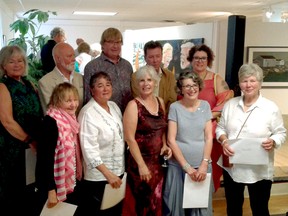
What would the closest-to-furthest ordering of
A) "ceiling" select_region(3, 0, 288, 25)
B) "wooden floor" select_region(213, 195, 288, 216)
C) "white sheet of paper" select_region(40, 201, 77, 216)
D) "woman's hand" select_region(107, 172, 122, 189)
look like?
"white sheet of paper" select_region(40, 201, 77, 216) < "woman's hand" select_region(107, 172, 122, 189) < "wooden floor" select_region(213, 195, 288, 216) < "ceiling" select_region(3, 0, 288, 25)

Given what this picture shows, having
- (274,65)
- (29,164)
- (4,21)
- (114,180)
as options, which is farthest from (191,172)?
(4,21)

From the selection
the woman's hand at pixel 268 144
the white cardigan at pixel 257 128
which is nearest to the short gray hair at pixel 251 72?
the white cardigan at pixel 257 128

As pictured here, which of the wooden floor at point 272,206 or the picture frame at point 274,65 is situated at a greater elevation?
the picture frame at point 274,65

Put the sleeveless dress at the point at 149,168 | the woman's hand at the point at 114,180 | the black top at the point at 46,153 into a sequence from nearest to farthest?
the black top at the point at 46,153
the woman's hand at the point at 114,180
the sleeveless dress at the point at 149,168

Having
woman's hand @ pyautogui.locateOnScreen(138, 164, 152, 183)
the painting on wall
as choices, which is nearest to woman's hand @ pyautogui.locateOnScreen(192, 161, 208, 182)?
woman's hand @ pyautogui.locateOnScreen(138, 164, 152, 183)

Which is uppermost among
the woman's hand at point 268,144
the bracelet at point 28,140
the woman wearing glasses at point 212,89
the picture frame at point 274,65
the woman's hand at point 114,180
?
the picture frame at point 274,65

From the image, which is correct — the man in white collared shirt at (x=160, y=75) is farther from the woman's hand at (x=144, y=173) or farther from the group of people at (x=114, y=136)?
the woman's hand at (x=144, y=173)

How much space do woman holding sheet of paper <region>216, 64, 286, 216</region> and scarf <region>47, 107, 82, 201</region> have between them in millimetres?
1018

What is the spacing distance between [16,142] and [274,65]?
3.61 meters

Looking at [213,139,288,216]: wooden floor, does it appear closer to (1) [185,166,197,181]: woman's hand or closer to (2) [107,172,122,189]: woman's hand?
(1) [185,166,197,181]: woman's hand

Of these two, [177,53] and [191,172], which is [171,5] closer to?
[177,53]

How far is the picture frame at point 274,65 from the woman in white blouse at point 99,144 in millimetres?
2788

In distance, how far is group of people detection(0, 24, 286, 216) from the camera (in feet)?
6.95

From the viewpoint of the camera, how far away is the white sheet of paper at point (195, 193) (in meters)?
2.40
